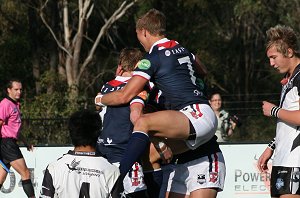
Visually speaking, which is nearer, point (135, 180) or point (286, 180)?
point (286, 180)

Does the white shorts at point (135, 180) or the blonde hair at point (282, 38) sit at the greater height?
the blonde hair at point (282, 38)

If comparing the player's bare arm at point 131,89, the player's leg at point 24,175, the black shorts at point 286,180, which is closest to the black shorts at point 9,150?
the player's leg at point 24,175

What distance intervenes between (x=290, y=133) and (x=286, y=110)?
0.22 m

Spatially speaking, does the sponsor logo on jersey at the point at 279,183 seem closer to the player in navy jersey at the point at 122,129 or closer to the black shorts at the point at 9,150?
the player in navy jersey at the point at 122,129

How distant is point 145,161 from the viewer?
833 cm

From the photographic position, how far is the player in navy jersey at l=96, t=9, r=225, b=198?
22.1 feet

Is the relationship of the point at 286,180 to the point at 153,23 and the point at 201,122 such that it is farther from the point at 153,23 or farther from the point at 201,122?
the point at 153,23

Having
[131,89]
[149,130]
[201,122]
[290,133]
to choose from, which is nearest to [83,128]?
[149,130]

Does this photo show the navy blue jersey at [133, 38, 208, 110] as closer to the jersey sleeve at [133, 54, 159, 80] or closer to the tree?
the jersey sleeve at [133, 54, 159, 80]

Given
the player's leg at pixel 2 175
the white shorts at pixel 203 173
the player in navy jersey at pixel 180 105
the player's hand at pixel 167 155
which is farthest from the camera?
the player's leg at pixel 2 175

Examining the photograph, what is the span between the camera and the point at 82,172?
6203 mm

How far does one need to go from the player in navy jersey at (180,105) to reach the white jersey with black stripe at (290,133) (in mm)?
527

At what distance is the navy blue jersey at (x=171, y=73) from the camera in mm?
7023

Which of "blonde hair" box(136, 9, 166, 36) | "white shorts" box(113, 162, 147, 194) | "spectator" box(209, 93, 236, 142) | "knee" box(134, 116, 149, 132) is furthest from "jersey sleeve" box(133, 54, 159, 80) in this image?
"spectator" box(209, 93, 236, 142)
